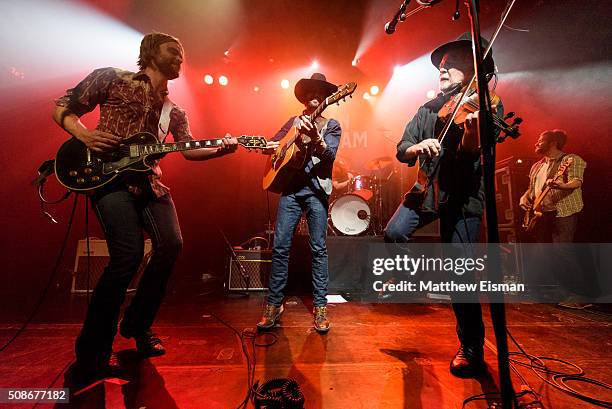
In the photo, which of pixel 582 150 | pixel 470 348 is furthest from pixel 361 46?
pixel 470 348

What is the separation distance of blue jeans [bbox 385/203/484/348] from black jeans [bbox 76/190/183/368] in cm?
192

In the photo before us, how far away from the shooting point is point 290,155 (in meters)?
2.92

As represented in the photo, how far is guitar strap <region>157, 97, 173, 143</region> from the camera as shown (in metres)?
2.40

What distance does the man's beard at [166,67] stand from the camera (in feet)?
7.77

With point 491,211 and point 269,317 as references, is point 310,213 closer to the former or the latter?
point 269,317

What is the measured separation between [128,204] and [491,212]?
7.54 ft

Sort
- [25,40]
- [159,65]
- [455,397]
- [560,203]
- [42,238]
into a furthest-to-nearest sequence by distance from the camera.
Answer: [42,238] < [25,40] < [560,203] < [159,65] < [455,397]

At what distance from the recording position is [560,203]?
15.5 feet

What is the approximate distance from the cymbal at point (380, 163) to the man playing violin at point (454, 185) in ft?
16.3

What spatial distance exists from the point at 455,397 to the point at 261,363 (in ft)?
4.32

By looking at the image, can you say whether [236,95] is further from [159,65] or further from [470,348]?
[470,348]

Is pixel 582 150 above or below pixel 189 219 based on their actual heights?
above

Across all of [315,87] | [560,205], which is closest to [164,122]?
[315,87]

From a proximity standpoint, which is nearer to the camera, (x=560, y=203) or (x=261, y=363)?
(x=261, y=363)
